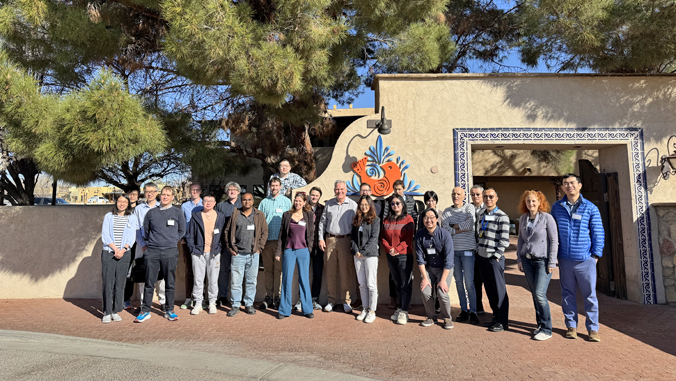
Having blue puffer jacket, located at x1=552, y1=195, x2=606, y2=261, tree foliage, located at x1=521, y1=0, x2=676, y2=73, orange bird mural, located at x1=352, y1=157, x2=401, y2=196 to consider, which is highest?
tree foliage, located at x1=521, y1=0, x2=676, y2=73

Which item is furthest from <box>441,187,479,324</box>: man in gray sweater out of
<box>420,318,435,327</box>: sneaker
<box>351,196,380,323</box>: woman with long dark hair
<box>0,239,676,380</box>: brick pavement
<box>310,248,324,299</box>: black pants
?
<box>310,248,324,299</box>: black pants

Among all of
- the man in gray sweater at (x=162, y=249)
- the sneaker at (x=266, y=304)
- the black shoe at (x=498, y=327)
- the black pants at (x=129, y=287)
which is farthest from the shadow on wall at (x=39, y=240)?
the black shoe at (x=498, y=327)

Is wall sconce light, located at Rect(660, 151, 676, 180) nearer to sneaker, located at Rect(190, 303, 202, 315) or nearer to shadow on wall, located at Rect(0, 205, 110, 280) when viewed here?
sneaker, located at Rect(190, 303, 202, 315)

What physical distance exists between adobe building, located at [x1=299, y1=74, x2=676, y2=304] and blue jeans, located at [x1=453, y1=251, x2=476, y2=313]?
136cm

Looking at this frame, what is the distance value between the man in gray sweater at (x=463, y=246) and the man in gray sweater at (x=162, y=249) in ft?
11.5

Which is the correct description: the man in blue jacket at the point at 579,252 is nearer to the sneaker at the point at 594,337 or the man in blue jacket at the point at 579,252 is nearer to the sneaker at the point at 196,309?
the sneaker at the point at 594,337

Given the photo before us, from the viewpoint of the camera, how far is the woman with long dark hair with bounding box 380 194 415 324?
209 inches

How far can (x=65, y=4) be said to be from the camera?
6605 millimetres

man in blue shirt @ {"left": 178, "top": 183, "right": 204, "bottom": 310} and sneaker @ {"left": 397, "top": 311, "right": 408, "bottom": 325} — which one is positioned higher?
man in blue shirt @ {"left": 178, "top": 183, "right": 204, "bottom": 310}

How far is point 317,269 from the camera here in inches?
235

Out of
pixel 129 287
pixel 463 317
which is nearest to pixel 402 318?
pixel 463 317

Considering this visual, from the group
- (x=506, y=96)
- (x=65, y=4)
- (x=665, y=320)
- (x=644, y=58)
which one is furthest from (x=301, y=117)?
(x=665, y=320)

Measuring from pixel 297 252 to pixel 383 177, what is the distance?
1827mm

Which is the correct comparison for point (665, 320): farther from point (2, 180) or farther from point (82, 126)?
point (2, 180)
